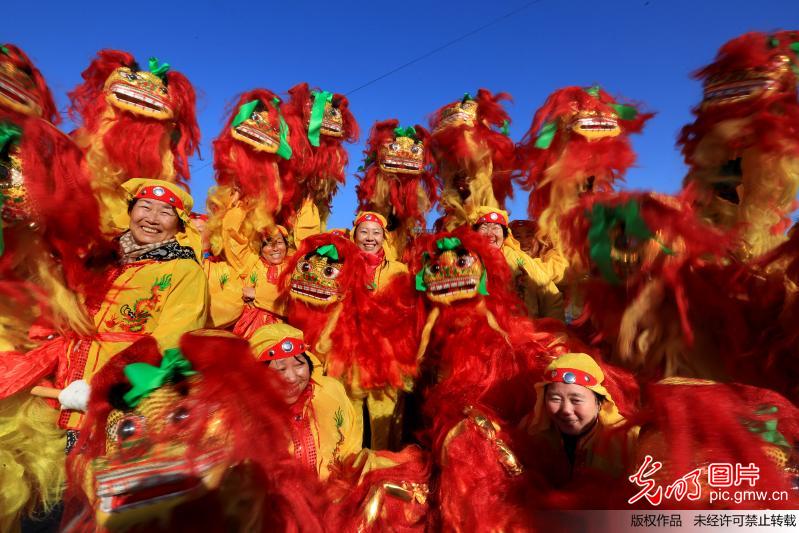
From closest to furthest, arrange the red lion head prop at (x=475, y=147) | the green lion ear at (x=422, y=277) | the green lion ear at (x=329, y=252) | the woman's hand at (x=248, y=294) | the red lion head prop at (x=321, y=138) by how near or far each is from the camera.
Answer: the green lion ear at (x=422, y=277) < the green lion ear at (x=329, y=252) < the woman's hand at (x=248, y=294) < the red lion head prop at (x=475, y=147) < the red lion head prop at (x=321, y=138)

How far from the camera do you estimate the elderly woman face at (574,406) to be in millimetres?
2051

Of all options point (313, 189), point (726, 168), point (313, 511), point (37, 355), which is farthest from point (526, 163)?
point (37, 355)

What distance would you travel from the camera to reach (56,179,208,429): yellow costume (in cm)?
235

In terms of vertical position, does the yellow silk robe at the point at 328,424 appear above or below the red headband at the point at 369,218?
below

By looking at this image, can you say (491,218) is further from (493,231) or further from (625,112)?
(625,112)

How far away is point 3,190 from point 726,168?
347cm

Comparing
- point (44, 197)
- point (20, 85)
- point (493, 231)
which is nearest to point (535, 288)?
point (493, 231)

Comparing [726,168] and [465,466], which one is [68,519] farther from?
[726,168]

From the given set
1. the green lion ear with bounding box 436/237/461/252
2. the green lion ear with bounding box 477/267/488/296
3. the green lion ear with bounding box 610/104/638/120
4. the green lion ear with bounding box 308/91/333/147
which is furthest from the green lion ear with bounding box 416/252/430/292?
the green lion ear with bounding box 308/91/333/147

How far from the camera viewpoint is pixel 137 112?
3.48m

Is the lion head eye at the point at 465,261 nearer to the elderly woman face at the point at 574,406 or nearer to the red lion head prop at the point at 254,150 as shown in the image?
the elderly woman face at the point at 574,406

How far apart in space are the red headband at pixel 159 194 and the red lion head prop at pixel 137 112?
0.87 m

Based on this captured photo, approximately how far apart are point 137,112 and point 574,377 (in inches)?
140

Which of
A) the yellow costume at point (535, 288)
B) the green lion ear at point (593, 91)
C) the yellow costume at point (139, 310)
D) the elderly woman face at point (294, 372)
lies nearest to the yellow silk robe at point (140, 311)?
the yellow costume at point (139, 310)
